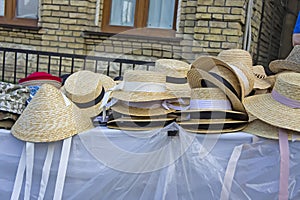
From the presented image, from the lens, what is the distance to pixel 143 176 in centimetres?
172

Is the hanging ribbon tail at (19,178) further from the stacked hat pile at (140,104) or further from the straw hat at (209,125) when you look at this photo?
the straw hat at (209,125)

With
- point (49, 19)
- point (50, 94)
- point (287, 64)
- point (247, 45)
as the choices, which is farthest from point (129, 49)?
point (50, 94)

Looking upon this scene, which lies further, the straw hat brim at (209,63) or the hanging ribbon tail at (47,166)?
the straw hat brim at (209,63)

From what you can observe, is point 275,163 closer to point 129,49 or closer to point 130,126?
point 130,126

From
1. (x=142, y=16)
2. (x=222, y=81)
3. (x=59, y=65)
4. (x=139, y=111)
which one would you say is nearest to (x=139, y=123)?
(x=139, y=111)

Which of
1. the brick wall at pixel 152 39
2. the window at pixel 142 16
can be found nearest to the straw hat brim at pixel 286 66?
the brick wall at pixel 152 39

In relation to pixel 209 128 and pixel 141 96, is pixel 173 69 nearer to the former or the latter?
pixel 141 96

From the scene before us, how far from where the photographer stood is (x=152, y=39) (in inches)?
201

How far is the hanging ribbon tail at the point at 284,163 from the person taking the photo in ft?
5.39

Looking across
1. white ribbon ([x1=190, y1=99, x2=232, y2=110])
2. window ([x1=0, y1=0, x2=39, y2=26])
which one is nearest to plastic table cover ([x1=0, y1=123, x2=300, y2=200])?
white ribbon ([x1=190, y1=99, x2=232, y2=110])

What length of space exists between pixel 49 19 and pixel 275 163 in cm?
447

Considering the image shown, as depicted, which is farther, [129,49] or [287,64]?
[129,49]

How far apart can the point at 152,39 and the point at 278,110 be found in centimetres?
358

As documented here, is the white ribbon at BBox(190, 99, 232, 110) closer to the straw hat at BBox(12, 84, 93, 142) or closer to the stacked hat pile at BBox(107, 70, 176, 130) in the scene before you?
the stacked hat pile at BBox(107, 70, 176, 130)
